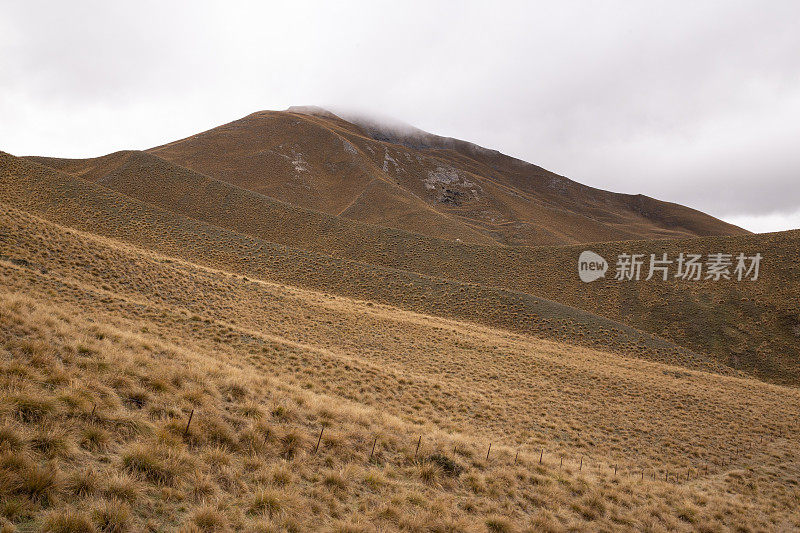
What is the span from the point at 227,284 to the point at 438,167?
10942 cm

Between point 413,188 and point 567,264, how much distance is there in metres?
67.3

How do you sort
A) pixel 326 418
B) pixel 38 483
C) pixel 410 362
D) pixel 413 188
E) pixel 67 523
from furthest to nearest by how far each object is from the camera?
pixel 413 188, pixel 410 362, pixel 326 418, pixel 38 483, pixel 67 523

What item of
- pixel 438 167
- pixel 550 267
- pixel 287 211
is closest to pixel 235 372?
pixel 550 267

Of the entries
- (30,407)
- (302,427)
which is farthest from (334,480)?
(30,407)

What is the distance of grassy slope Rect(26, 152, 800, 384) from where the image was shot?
35438 millimetres

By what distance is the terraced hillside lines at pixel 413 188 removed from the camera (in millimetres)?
82938

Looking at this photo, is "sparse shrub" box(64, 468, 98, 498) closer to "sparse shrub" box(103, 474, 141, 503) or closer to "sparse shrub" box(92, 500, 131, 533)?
"sparse shrub" box(103, 474, 141, 503)

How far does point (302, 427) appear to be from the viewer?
7.92 metres

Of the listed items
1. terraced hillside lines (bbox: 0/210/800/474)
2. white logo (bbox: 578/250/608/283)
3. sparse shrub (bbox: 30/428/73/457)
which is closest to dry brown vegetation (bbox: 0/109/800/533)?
sparse shrub (bbox: 30/428/73/457)

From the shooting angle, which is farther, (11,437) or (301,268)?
(301,268)

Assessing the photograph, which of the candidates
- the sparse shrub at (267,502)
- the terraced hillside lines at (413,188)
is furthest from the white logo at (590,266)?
the sparse shrub at (267,502)

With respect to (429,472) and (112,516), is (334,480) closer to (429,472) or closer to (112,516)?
(429,472)

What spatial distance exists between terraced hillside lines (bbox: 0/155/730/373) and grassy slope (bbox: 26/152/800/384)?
5.80 m

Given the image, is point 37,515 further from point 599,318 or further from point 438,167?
point 438,167
